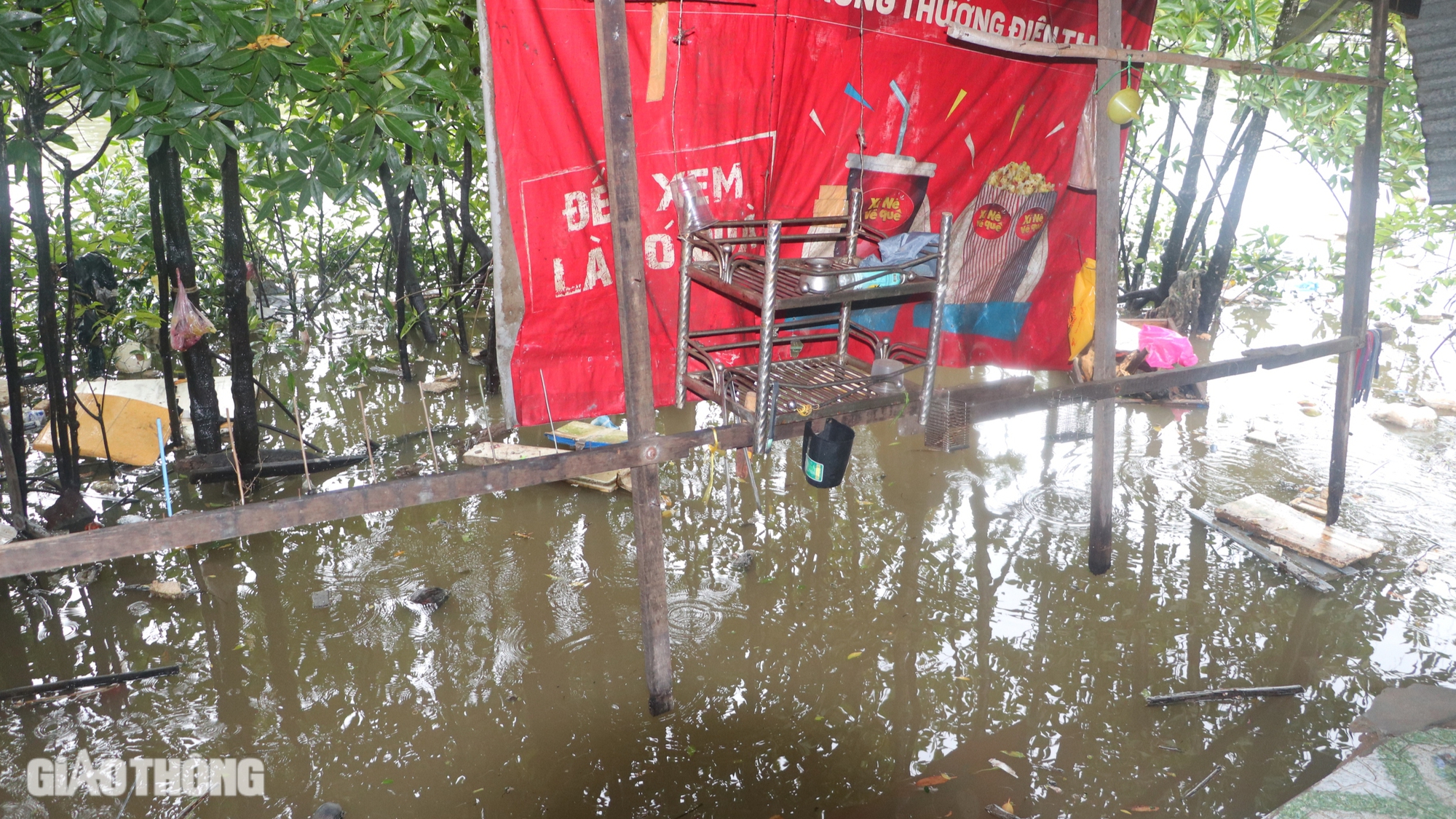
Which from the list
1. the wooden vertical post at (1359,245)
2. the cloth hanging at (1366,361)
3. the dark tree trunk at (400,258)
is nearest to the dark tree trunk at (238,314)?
the dark tree trunk at (400,258)

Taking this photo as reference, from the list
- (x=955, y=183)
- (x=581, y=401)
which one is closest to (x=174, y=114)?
(x=581, y=401)

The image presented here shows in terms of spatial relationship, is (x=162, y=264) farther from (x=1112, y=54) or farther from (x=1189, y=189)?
(x=1189, y=189)

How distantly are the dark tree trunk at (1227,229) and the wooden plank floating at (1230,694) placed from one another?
6224 mm

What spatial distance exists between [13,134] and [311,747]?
3583 millimetres

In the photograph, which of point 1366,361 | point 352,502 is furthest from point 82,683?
point 1366,361

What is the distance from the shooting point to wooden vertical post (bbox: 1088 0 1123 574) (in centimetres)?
434

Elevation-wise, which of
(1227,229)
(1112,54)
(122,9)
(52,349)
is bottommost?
(52,349)

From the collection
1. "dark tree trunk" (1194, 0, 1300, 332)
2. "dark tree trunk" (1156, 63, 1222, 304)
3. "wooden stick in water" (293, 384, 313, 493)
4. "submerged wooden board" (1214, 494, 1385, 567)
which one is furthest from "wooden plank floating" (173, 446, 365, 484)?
"dark tree trunk" (1194, 0, 1300, 332)

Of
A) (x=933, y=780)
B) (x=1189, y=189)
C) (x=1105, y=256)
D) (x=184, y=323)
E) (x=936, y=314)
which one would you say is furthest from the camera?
(x=1189, y=189)

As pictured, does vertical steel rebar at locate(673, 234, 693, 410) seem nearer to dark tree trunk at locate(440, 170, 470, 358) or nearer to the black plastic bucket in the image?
the black plastic bucket

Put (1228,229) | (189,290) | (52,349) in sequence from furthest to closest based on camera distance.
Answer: (1228,229) < (189,290) < (52,349)

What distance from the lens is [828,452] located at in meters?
3.53

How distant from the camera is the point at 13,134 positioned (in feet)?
15.1

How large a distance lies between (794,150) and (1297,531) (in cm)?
404
